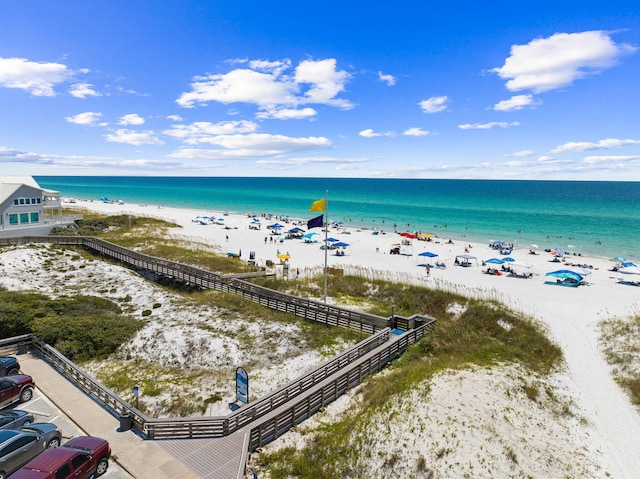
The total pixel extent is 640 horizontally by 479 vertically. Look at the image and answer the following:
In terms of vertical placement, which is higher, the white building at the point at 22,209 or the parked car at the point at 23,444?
the white building at the point at 22,209

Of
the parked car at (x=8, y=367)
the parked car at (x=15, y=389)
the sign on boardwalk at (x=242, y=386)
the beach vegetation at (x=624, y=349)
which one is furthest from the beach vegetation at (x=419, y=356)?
the parked car at (x=8, y=367)

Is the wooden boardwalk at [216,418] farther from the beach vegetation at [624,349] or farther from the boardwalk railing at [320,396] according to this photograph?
the beach vegetation at [624,349]

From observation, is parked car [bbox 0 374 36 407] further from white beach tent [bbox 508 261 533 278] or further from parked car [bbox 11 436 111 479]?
white beach tent [bbox 508 261 533 278]

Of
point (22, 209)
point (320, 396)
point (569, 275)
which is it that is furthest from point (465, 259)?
point (22, 209)

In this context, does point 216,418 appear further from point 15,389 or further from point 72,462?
point 15,389

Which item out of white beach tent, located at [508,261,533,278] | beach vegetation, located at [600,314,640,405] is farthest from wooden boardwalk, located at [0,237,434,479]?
white beach tent, located at [508,261,533,278]

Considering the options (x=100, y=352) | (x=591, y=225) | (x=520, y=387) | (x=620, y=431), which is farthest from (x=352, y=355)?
(x=591, y=225)
